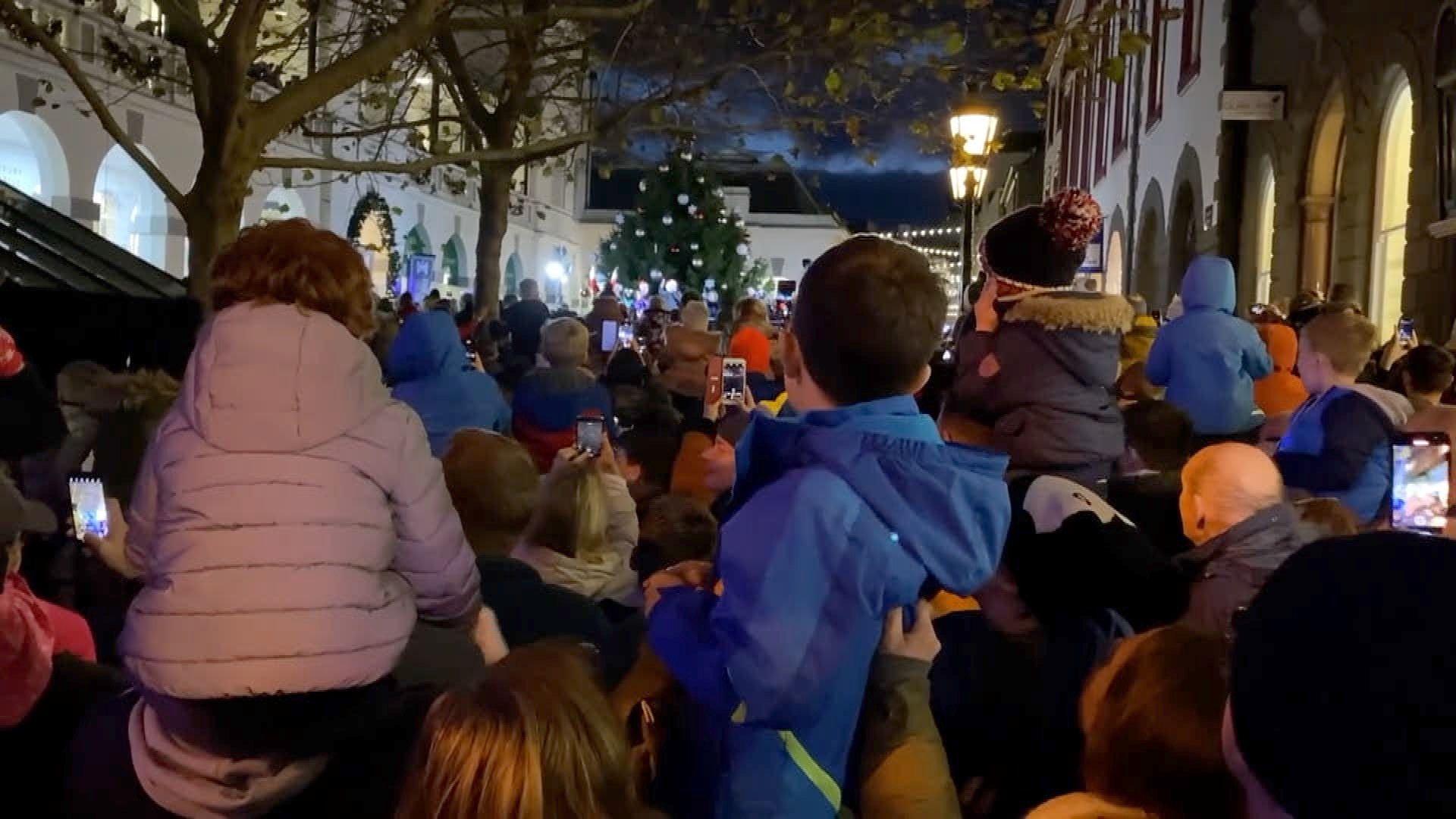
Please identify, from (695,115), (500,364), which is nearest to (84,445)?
(500,364)

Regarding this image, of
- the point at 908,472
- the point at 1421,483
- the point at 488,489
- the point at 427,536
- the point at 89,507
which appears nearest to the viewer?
the point at 908,472

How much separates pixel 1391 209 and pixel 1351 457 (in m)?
9.96

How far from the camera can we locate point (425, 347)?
693cm

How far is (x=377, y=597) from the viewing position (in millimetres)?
2918

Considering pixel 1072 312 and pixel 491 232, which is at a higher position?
pixel 491 232

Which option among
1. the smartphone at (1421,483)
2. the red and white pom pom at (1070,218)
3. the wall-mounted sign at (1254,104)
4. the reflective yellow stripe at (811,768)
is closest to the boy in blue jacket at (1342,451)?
the smartphone at (1421,483)

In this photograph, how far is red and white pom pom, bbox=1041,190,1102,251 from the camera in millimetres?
4402

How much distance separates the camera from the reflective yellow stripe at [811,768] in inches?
93.1

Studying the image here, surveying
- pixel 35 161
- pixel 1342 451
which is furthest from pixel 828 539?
pixel 35 161

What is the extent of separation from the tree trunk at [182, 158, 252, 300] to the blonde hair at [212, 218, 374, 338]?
18.6 ft

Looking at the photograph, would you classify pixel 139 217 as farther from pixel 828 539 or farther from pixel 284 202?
pixel 828 539

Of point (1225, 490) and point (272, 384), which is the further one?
point (1225, 490)

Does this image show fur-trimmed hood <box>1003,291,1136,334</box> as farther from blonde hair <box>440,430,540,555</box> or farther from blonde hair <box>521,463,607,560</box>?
blonde hair <box>440,430,540,555</box>

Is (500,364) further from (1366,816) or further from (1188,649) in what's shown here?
(1366,816)
